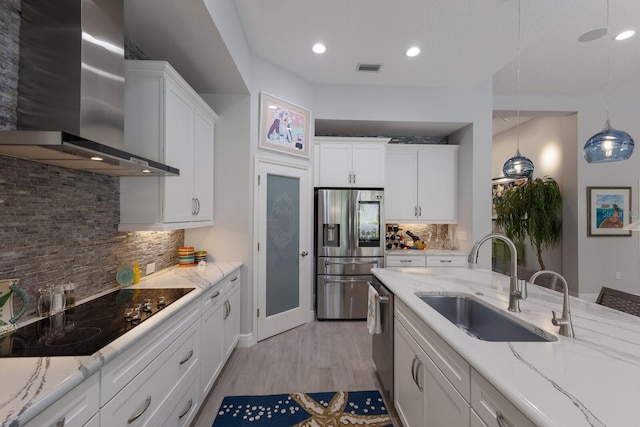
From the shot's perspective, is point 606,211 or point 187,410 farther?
point 606,211

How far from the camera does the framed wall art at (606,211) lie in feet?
13.8

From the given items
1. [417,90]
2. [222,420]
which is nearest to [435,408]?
[222,420]

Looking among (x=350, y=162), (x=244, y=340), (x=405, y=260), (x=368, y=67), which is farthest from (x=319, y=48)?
(x=244, y=340)

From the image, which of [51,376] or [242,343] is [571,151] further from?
[51,376]

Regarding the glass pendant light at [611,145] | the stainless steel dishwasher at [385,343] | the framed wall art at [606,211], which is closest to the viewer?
the glass pendant light at [611,145]

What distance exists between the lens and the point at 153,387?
1307mm

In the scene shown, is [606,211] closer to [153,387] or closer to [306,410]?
[306,410]

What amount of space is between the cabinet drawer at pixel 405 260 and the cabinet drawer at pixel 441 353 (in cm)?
219

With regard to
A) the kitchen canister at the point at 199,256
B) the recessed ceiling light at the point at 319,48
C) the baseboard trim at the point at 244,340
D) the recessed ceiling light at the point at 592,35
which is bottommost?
the baseboard trim at the point at 244,340

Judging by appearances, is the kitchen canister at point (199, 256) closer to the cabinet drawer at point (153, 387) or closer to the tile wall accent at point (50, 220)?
the tile wall accent at point (50, 220)

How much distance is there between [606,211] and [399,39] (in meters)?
4.30

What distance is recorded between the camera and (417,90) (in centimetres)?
376

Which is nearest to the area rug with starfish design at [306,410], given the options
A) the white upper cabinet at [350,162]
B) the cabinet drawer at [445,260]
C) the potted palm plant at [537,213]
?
the cabinet drawer at [445,260]

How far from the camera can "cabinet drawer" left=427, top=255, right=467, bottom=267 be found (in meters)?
3.84
